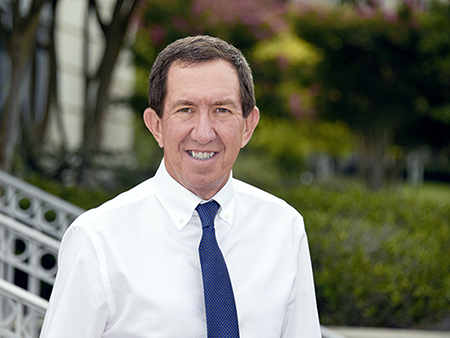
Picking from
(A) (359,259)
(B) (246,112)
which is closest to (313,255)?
(A) (359,259)

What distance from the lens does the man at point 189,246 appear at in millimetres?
1568

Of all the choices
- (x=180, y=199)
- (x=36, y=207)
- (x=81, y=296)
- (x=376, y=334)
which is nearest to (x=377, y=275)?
(x=376, y=334)

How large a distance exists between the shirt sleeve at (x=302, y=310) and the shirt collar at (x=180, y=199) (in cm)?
30

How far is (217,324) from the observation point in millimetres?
1603

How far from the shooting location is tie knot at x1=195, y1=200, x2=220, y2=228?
5.66ft

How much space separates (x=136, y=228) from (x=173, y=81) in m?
0.45

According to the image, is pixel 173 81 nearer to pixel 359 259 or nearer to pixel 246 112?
pixel 246 112

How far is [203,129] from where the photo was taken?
1636 mm

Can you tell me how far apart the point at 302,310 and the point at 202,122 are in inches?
27.7

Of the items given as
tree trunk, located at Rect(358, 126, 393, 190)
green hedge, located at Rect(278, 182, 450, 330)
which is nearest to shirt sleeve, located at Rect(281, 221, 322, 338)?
green hedge, located at Rect(278, 182, 450, 330)

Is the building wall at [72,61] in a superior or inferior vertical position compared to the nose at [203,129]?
inferior

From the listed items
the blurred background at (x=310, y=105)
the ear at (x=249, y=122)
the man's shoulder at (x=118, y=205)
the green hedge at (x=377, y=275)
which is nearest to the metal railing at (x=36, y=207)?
the blurred background at (x=310, y=105)

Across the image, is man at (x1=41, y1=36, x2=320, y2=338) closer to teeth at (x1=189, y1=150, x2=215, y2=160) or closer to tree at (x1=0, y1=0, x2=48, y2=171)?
teeth at (x1=189, y1=150, x2=215, y2=160)

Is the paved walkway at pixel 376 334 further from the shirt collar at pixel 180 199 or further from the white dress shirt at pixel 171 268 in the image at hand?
the shirt collar at pixel 180 199
